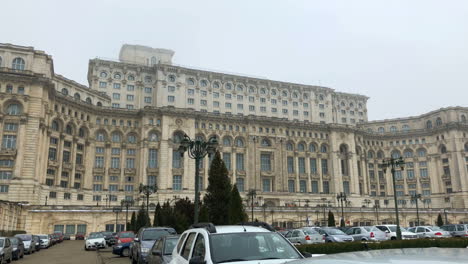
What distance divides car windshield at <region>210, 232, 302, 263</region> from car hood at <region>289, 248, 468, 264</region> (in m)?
2.99

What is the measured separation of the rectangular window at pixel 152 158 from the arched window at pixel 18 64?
1078 inches

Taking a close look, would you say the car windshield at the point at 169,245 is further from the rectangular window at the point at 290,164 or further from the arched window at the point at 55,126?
the rectangular window at the point at 290,164

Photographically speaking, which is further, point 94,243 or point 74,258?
point 94,243

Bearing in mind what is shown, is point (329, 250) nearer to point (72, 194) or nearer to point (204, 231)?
point (204, 231)

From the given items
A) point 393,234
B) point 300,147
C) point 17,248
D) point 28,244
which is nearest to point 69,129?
point 28,244

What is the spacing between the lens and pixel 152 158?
253 ft

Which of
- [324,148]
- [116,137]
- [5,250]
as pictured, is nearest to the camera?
[5,250]

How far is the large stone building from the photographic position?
6234 centimetres

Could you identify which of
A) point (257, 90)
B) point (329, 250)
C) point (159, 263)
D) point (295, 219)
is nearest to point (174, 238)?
point (159, 263)

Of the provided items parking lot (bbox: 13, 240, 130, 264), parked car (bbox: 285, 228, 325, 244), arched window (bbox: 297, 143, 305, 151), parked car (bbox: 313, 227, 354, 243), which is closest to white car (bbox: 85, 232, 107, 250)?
parking lot (bbox: 13, 240, 130, 264)

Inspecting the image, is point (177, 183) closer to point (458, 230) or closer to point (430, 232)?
point (430, 232)

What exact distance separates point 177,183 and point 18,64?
35405 mm

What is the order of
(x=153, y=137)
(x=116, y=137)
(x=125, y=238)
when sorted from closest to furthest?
(x=125, y=238), (x=153, y=137), (x=116, y=137)

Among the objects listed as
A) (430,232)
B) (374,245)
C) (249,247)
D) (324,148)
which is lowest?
(430,232)
